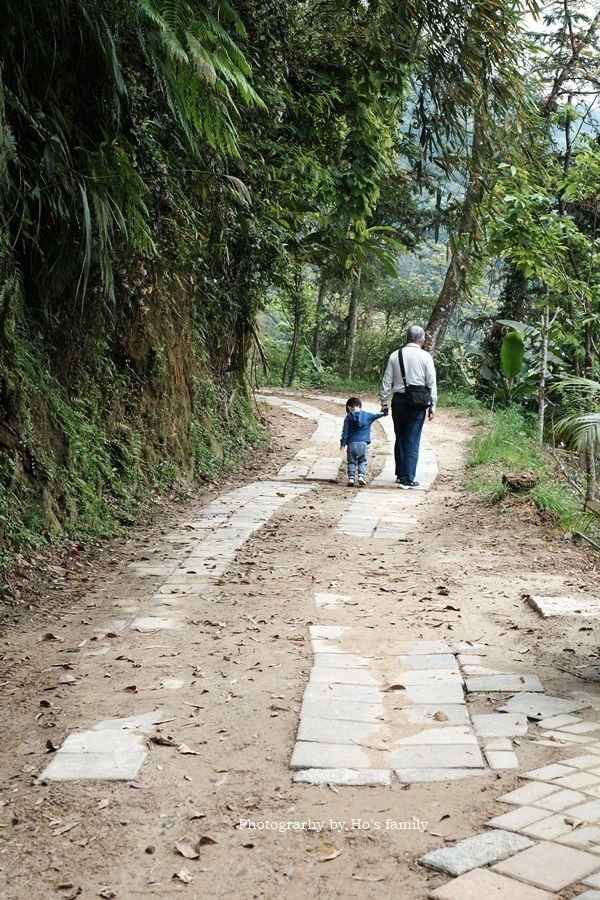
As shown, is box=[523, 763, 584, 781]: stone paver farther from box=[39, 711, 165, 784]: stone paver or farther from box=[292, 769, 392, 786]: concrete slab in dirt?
box=[39, 711, 165, 784]: stone paver

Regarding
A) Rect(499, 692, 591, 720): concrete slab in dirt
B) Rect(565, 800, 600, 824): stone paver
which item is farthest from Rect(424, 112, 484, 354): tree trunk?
Rect(565, 800, 600, 824): stone paver

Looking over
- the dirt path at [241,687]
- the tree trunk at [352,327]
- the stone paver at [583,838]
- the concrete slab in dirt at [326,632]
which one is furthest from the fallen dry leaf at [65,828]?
the tree trunk at [352,327]

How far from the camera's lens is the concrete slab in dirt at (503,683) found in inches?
162

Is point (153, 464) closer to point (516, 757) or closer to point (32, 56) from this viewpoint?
point (32, 56)

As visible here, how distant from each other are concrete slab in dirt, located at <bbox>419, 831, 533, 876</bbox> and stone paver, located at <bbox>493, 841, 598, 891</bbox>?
1.6 inches

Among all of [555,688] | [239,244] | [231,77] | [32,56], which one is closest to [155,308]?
[239,244]

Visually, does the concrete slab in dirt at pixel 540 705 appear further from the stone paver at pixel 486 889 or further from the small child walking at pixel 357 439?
the small child walking at pixel 357 439

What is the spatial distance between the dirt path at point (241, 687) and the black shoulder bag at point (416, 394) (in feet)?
6.21

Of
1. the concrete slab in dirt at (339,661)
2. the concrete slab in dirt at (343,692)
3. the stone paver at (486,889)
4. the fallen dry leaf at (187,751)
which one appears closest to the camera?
the stone paver at (486,889)

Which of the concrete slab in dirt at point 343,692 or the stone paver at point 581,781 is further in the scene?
the concrete slab in dirt at point 343,692

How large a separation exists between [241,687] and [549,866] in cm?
189

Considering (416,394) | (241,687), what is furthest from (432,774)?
(416,394)

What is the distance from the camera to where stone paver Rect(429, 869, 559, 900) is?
2393 millimetres

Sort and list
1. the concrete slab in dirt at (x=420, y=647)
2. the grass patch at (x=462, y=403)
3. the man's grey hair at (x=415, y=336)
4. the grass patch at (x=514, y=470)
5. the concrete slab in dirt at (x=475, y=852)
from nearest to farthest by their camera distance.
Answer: the concrete slab in dirt at (x=475, y=852)
the concrete slab in dirt at (x=420, y=647)
the grass patch at (x=514, y=470)
the man's grey hair at (x=415, y=336)
the grass patch at (x=462, y=403)
